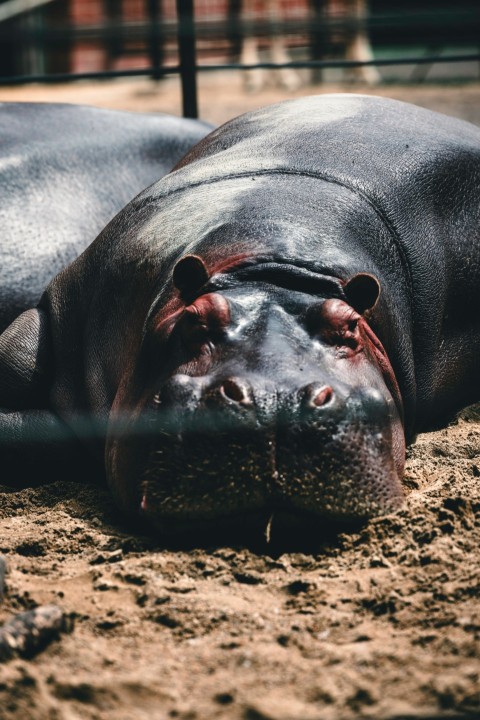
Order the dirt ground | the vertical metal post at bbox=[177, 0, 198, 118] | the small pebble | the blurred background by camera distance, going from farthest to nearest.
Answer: the blurred background
the vertical metal post at bbox=[177, 0, 198, 118]
the small pebble
the dirt ground

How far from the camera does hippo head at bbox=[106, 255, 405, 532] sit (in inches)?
117

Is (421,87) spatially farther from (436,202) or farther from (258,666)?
(258,666)

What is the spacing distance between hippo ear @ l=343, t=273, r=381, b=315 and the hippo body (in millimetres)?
1981

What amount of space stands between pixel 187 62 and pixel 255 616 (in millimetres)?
4644

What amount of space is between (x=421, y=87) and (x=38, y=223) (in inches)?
483

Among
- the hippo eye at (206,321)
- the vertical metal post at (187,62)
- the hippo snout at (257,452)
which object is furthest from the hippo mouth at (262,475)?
the vertical metal post at (187,62)

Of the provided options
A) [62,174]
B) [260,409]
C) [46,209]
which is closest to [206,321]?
[260,409]

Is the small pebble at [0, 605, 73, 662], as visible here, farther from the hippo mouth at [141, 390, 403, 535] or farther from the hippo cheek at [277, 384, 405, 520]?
the hippo cheek at [277, 384, 405, 520]

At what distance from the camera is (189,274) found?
10.8 feet

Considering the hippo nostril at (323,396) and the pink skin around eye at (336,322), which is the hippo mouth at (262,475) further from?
the pink skin around eye at (336,322)

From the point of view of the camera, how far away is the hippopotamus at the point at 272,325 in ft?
9.90

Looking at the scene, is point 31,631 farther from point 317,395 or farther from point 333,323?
point 333,323

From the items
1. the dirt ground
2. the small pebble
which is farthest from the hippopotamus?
the small pebble

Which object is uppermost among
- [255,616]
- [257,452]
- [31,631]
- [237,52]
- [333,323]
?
[333,323]
